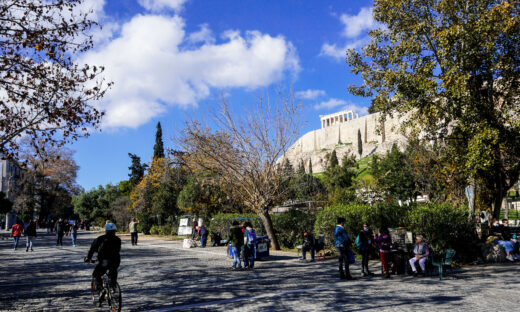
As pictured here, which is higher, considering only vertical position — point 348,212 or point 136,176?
point 136,176

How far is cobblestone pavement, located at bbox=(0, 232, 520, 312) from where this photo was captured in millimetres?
7340

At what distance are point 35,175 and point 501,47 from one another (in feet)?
190

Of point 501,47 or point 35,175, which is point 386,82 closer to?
point 501,47

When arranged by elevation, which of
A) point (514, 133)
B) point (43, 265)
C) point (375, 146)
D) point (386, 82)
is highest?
point (375, 146)

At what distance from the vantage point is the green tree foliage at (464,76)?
1259 cm

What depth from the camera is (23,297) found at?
8.48 metres

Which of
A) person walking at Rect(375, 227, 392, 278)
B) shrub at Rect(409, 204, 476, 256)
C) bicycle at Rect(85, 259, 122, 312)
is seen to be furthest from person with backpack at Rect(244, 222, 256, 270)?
bicycle at Rect(85, 259, 122, 312)

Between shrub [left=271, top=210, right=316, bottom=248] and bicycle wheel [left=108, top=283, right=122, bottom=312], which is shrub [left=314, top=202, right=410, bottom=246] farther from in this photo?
bicycle wheel [left=108, top=283, right=122, bottom=312]

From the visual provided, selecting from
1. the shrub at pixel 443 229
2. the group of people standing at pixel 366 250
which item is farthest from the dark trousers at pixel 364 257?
the shrub at pixel 443 229

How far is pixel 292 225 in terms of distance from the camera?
20.2 metres

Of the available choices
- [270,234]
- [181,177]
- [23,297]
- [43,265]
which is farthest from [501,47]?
[181,177]

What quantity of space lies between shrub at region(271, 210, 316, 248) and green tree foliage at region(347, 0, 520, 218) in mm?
7053

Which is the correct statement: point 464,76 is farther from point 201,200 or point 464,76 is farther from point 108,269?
point 201,200

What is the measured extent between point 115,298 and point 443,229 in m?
11.3
